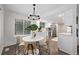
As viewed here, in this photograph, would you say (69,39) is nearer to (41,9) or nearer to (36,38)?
(36,38)

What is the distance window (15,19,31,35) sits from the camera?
183cm

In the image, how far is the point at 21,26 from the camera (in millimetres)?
1842

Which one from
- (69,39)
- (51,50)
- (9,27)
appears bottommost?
(51,50)

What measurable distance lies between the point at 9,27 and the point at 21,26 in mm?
183

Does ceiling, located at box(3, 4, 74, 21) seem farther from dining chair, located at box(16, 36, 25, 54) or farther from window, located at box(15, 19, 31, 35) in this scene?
dining chair, located at box(16, 36, 25, 54)

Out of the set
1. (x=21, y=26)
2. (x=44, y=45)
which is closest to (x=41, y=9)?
(x=21, y=26)

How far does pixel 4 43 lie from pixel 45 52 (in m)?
0.64

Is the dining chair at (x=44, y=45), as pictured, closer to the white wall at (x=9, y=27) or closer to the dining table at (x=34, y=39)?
the dining table at (x=34, y=39)

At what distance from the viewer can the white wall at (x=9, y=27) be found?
1816 millimetres

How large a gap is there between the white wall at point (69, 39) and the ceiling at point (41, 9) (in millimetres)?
133

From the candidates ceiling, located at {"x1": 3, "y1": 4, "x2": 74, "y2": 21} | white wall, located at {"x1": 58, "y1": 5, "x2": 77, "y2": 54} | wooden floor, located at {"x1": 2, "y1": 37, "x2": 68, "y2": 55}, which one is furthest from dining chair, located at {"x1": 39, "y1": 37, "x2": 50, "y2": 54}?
ceiling, located at {"x1": 3, "y1": 4, "x2": 74, "y2": 21}
